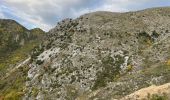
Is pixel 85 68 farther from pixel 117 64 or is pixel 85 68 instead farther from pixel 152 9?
pixel 152 9

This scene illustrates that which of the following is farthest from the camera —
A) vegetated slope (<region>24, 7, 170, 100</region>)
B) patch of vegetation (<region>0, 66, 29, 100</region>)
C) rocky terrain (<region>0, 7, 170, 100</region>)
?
patch of vegetation (<region>0, 66, 29, 100</region>)

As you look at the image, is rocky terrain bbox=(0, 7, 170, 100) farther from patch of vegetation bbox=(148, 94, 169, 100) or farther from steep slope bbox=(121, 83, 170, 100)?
patch of vegetation bbox=(148, 94, 169, 100)

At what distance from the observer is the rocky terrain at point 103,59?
53.8 metres

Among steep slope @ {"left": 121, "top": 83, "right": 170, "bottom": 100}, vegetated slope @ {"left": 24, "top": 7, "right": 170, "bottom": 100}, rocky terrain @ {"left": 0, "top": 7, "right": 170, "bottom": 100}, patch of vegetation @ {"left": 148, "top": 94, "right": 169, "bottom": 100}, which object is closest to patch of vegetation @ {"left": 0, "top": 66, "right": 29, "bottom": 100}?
rocky terrain @ {"left": 0, "top": 7, "right": 170, "bottom": 100}

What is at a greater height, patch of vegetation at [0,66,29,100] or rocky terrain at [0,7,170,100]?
rocky terrain at [0,7,170,100]

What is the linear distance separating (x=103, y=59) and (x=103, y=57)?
2.61ft

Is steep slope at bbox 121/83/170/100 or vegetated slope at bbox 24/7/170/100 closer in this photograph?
steep slope at bbox 121/83/170/100

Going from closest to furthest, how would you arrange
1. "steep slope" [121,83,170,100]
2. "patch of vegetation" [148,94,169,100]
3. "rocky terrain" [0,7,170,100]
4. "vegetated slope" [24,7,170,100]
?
"patch of vegetation" [148,94,169,100] < "steep slope" [121,83,170,100] < "rocky terrain" [0,7,170,100] < "vegetated slope" [24,7,170,100]

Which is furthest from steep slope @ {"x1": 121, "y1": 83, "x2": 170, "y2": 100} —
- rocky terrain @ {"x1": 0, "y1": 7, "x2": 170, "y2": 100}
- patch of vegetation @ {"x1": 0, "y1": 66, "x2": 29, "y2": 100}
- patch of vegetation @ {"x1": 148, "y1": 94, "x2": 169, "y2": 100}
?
patch of vegetation @ {"x1": 0, "y1": 66, "x2": 29, "y2": 100}

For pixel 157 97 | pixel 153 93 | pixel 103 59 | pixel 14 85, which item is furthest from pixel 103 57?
pixel 157 97

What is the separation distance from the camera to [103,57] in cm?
6631

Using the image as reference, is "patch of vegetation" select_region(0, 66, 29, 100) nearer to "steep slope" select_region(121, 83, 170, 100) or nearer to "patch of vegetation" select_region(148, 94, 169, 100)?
"steep slope" select_region(121, 83, 170, 100)

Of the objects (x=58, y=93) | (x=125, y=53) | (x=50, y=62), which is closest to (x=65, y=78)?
(x=58, y=93)

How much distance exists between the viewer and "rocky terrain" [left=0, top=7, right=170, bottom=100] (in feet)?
176
